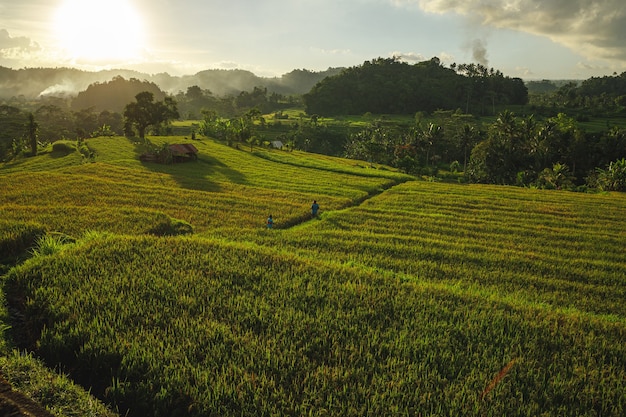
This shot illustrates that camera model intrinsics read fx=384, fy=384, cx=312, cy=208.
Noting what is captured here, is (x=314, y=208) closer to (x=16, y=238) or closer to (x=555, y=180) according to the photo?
(x=16, y=238)

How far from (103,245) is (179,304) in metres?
6.46

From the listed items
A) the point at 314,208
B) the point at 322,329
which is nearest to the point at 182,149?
the point at 314,208

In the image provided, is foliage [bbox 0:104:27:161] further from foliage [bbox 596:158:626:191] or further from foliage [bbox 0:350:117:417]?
foliage [bbox 596:158:626:191]

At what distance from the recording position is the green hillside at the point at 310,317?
8.12 m

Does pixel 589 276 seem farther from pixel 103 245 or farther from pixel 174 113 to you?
pixel 174 113

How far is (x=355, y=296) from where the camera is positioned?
12852 mm

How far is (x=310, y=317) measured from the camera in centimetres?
1122

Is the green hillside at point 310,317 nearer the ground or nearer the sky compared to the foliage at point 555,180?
nearer the ground

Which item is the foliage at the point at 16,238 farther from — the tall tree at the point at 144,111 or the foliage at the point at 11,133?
the foliage at the point at 11,133

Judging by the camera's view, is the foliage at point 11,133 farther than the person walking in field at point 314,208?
Yes

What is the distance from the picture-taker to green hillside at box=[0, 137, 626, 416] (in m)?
8.12

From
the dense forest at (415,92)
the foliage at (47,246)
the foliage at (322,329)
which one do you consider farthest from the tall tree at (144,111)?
the dense forest at (415,92)

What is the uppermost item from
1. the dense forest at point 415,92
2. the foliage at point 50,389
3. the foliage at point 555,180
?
the dense forest at point 415,92

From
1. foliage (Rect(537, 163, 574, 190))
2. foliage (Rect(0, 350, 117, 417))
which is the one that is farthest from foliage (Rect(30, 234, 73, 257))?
foliage (Rect(537, 163, 574, 190))
